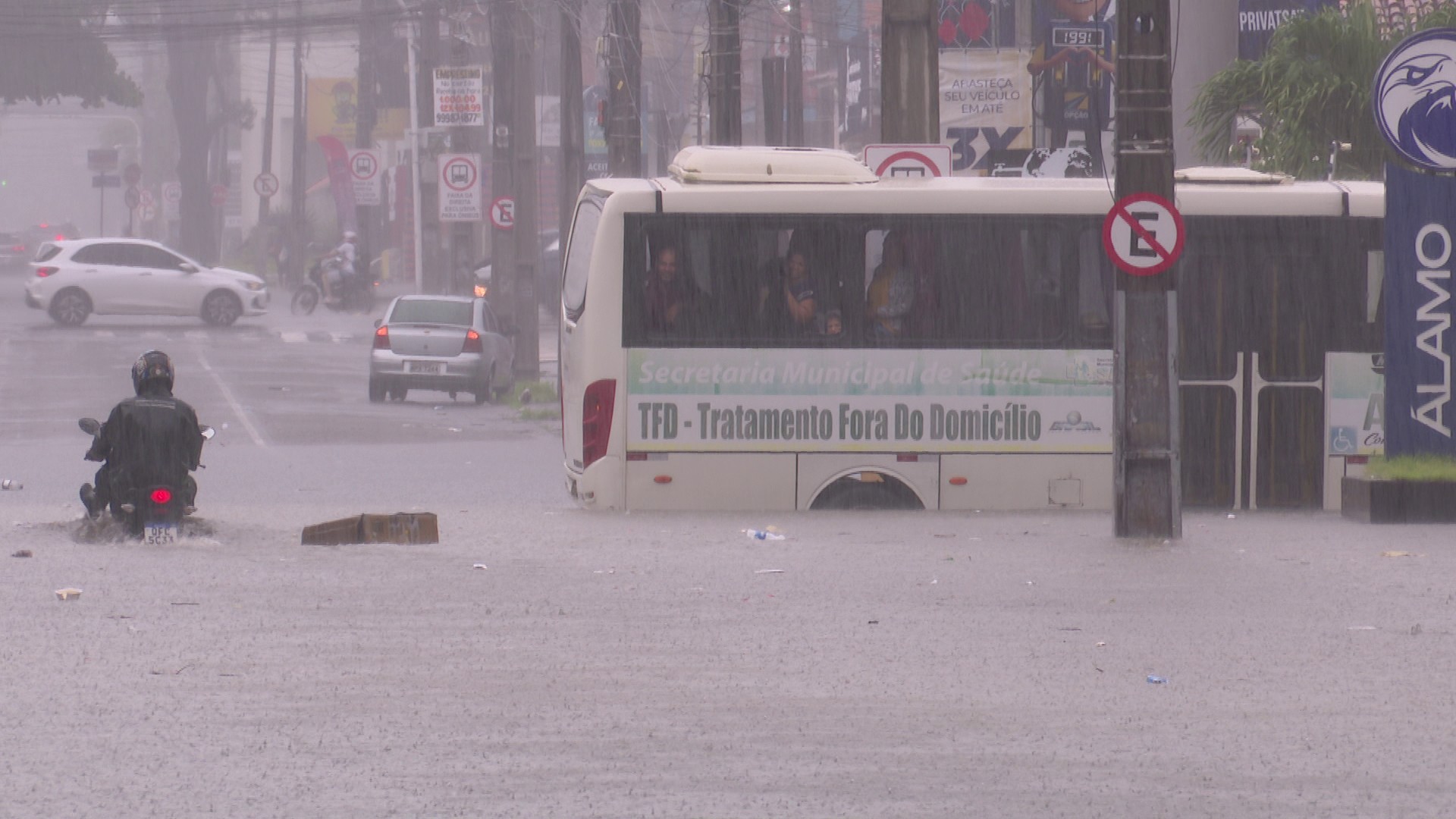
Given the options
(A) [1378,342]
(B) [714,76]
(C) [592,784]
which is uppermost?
(B) [714,76]

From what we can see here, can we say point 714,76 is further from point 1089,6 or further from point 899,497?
point 899,497

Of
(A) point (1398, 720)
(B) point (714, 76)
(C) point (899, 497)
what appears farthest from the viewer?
(B) point (714, 76)

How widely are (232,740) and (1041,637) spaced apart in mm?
3593

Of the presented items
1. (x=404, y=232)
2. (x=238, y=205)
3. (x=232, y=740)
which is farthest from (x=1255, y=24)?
(x=238, y=205)

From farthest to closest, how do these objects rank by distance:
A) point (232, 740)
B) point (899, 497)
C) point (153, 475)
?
point (899, 497) < point (153, 475) < point (232, 740)

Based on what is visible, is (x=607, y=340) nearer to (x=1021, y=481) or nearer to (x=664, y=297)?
(x=664, y=297)

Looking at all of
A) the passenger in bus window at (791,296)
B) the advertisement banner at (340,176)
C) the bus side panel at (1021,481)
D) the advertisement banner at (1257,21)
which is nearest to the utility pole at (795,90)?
the advertisement banner at (1257,21)

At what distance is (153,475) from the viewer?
11625 millimetres

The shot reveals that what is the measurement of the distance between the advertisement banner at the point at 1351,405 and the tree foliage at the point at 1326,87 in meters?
4.18

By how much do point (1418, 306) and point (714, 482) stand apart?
4.60 metres

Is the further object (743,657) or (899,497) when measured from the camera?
(899,497)

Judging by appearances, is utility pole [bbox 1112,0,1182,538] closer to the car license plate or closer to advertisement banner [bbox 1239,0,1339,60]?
the car license plate

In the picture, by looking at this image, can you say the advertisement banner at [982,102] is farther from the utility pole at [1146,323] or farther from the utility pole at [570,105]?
the utility pole at [1146,323]

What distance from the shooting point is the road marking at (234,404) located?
24.7 meters
